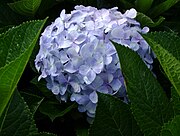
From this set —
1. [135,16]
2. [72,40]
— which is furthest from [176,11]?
[72,40]

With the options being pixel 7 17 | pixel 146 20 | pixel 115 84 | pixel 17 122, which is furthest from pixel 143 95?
pixel 7 17

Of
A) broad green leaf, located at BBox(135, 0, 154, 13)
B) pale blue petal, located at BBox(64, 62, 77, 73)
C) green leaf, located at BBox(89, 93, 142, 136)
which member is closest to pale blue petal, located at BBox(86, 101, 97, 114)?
pale blue petal, located at BBox(64, 62, 77, 73)

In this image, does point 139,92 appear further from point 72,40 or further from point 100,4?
point 100,4

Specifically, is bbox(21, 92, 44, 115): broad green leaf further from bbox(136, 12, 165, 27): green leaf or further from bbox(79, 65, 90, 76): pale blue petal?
bbox(136, 12, 165, 27): green leaf

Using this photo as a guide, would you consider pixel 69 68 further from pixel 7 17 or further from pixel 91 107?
pixel 7 17

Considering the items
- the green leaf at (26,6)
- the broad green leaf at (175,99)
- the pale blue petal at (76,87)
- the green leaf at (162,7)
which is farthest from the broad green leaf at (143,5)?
the broad green leaf at (175,99)
